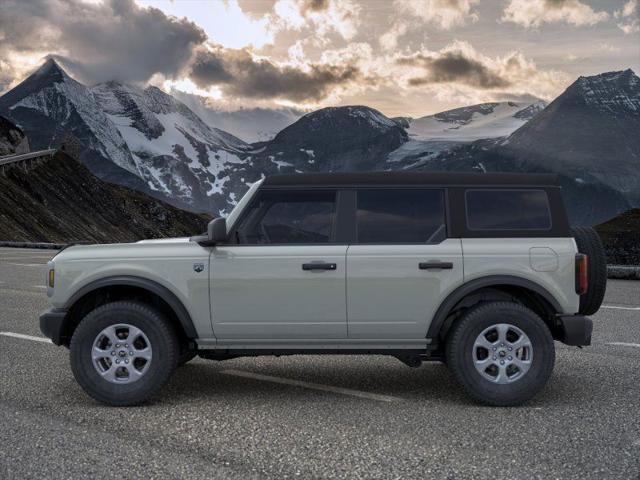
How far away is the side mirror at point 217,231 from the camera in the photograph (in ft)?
18.6

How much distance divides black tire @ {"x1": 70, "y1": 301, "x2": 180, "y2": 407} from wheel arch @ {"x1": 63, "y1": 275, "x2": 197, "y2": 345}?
0.52ft

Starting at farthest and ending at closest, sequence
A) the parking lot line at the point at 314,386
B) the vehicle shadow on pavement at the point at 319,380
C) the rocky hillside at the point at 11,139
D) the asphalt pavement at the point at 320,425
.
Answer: the rocky hillside at the point at 11,139 < the vehicle shadow on pavement at the point at 319,380 < the parking lot line at the point at 314,386 < the asphalt pavement at the point at 320,425

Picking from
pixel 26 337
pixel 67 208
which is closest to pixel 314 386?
pixel 26 337

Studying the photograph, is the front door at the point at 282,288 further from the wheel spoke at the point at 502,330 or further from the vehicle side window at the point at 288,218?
the wheel spoke at the point at 502,330

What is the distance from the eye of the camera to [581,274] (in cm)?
579

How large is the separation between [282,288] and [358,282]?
1.93 feet

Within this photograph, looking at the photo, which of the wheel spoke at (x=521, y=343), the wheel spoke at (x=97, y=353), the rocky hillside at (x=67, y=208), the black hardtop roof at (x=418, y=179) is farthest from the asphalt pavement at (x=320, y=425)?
the rocky hillside at (x=67, y=208)

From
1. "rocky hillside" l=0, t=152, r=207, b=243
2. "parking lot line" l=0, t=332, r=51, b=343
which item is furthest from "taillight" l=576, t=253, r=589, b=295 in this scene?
"rocky hillside" l=0, t=152, r=207, b=243

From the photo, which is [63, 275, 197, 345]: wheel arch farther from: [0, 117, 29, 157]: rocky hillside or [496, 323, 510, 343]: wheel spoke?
[0, 117, 29, 157]: rocky hillside

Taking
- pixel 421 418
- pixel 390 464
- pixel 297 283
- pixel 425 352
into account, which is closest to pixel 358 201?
pixel 297 283

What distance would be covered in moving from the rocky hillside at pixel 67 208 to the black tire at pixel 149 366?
182ft

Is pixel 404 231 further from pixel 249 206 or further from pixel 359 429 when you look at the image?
pixel 359 429

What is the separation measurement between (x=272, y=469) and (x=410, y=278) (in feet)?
6.66

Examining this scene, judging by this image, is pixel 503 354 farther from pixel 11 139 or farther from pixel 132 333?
pixel 11 139
